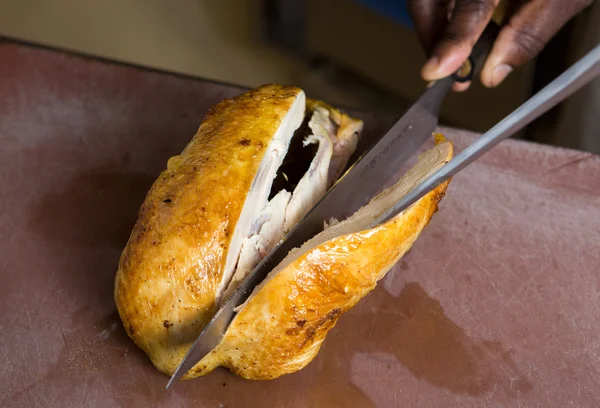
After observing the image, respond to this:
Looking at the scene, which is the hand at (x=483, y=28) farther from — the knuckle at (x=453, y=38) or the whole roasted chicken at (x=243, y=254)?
the whole roasted chicken at (x=243, y=254)

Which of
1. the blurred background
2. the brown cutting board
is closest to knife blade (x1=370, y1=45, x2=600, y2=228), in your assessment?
the brown cutting board

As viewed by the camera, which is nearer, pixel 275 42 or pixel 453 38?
pixel 453 38

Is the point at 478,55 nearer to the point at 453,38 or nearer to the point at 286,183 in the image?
the point at 453,38

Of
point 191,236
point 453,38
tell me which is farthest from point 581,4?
point 191,236

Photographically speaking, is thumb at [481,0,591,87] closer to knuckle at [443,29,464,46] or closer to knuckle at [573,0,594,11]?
knuckle at [573,0,594,11]

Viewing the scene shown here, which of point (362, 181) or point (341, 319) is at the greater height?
point (362, 181)

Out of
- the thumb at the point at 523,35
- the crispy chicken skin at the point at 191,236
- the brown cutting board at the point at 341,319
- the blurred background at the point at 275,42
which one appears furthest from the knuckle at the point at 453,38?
the blurred background at the point at 275,42

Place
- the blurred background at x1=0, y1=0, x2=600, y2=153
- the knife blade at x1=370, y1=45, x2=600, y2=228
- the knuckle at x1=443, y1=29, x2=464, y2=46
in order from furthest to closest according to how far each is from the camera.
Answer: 1. the blurred background at x1=0, y1=0, x2=600, y2=153
2. the knuckle at x1=443, y1=29, x2=464, y2=46
3. the knife blade at x1=370, y1=45, x2=600, y2=228
